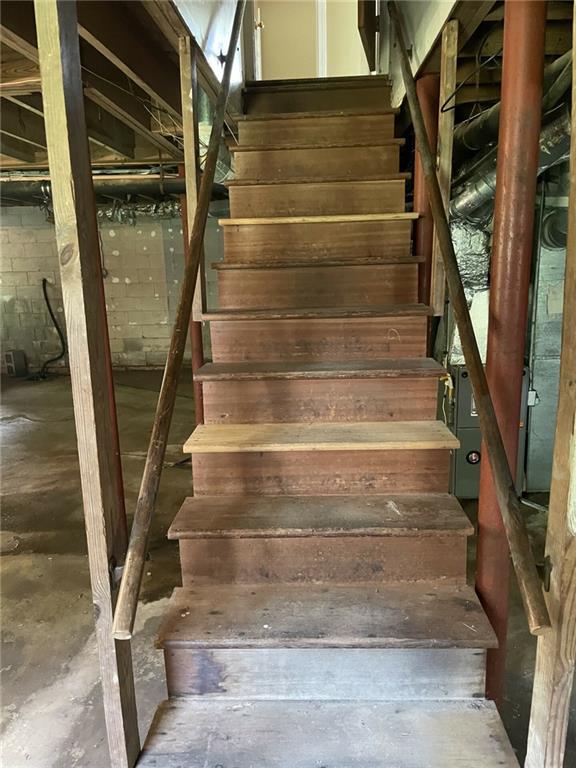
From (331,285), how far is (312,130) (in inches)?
43.4

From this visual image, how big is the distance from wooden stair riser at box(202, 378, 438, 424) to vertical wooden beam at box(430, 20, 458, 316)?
0.43 metres

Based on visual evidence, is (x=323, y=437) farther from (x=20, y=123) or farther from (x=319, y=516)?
(x=20, y=123)

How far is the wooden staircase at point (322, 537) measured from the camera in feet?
3.91

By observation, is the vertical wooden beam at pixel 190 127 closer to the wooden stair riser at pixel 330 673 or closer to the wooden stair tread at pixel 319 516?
the wooden stair tread at pixel 319 516

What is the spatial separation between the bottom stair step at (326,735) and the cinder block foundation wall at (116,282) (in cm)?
622

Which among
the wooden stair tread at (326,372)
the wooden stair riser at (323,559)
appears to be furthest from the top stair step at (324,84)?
the wooden stair riser at (323,559)

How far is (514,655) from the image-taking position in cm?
204

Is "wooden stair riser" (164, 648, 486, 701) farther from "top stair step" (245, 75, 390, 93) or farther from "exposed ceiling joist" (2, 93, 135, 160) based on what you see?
"top stair step" (245, 75, 390, 93)

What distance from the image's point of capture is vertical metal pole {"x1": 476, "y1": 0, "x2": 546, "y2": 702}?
1213mm

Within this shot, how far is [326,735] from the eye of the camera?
117cm

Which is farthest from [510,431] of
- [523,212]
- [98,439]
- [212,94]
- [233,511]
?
[212,94]

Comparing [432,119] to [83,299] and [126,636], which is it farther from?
[126,636]

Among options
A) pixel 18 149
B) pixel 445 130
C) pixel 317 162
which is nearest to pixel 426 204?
pixel 445 130

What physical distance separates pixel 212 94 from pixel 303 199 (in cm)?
75
